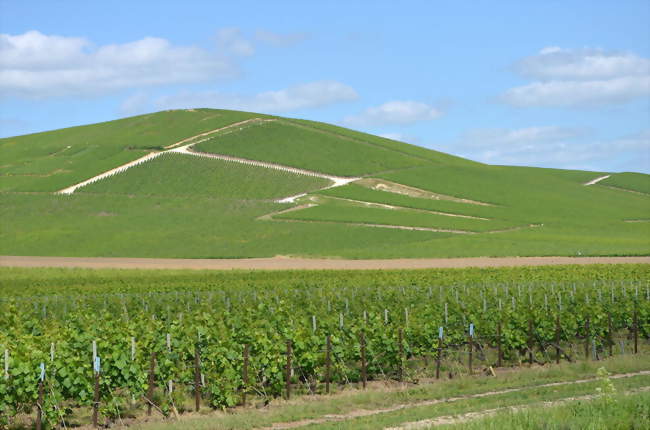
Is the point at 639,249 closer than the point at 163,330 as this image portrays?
No

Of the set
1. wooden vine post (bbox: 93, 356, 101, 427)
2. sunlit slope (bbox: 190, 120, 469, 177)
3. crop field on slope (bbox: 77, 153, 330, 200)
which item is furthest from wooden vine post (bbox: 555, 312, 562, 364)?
sunlit slope (bbox: 190, 120, 469, 177)

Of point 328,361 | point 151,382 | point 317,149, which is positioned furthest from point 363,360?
point 317,149

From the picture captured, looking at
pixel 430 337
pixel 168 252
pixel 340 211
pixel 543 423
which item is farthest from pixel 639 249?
pixel 543 423

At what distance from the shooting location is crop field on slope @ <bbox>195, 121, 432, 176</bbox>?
138 meters

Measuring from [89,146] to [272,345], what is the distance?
13766 centimetres

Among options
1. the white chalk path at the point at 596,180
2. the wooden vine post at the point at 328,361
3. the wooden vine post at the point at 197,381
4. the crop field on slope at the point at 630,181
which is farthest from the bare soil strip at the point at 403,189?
the wooden vine post at the point at 197,381

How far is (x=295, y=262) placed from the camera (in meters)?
82.5

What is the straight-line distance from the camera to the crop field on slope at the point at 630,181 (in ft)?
517

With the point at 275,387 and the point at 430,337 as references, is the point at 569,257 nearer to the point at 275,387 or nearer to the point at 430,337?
the point at 430,337

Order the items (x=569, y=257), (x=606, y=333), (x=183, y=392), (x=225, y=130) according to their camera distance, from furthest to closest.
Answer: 1. (x=225, y=130)
2. (x=569, y=257)
3. (x=606, y=333)
4. (x=183, y=392)

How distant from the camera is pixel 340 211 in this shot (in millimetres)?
109250

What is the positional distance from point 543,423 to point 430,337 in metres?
13.7

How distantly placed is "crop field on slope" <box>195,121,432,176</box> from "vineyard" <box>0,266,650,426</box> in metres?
96.7

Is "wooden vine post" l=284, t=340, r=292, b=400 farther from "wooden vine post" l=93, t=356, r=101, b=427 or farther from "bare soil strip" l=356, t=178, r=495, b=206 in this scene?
"bare soil strip" l=356, t=178, r=495, b=206
